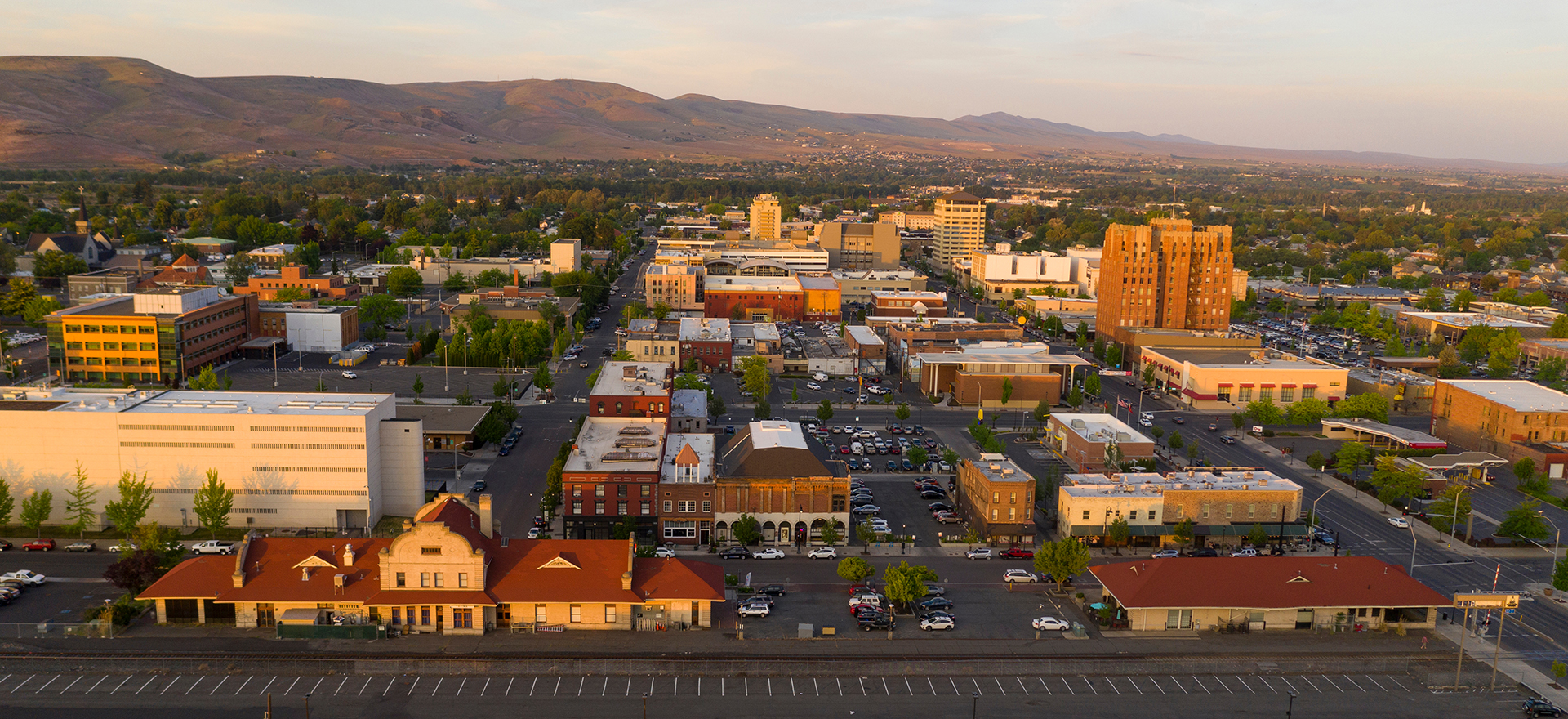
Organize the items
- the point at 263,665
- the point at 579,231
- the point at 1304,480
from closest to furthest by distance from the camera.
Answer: the point at 263,665 → the point at 1304,480 → the point at 579,231

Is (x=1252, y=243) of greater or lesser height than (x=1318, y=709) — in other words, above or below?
above

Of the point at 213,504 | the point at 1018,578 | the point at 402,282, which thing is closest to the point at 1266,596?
the point at 1018,578

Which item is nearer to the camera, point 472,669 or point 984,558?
point 472,669

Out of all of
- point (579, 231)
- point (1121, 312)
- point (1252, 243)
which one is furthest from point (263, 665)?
point (1252, 243)

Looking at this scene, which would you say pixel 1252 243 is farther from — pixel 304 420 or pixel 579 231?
pixel 304 420

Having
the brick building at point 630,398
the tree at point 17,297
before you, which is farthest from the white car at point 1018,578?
the tree at point 17,297


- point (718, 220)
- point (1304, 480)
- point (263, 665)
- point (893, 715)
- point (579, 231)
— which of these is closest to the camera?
point (893, 715)
